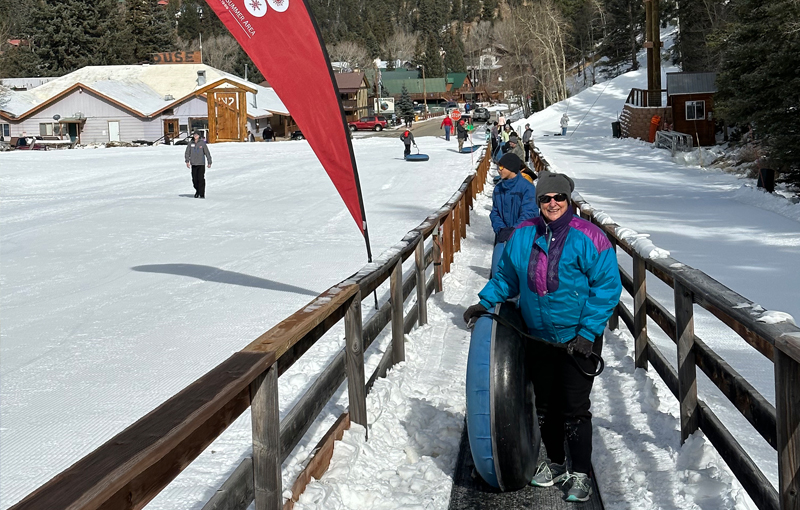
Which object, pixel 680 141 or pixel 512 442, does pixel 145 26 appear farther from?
pixel 512 442

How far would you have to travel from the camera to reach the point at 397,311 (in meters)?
6.94

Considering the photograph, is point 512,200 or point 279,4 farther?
point 512,200

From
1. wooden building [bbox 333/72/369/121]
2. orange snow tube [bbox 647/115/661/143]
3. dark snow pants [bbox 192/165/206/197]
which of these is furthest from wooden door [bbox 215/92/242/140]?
wooden building [bbox 333/72/369/121]

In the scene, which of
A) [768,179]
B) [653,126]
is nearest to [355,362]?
[768,179]

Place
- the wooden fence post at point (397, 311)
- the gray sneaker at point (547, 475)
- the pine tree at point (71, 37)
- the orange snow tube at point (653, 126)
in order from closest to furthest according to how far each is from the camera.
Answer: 1. the gray sneaker at point (547, 475)
2. the wooden fence post at point (397, 311)
3. the orange snow tube at point (653, 126)
4. the pine tree at point (71, 37)

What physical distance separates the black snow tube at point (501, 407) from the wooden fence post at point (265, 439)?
122 cm

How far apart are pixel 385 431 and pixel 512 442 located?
1332 mm

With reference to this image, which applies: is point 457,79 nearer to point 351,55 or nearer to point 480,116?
point 351,55

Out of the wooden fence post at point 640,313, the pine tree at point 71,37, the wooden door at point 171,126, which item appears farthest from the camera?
the pine tree at point 71,37

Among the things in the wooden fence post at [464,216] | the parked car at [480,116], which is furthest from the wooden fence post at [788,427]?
the parked car at [480,116]

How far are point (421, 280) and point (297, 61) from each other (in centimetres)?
275

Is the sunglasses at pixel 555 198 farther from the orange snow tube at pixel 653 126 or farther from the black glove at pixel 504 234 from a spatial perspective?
the orange snow tube at pixel 653 126

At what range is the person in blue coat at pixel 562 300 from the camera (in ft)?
14.1

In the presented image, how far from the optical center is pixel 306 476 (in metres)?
4.31
